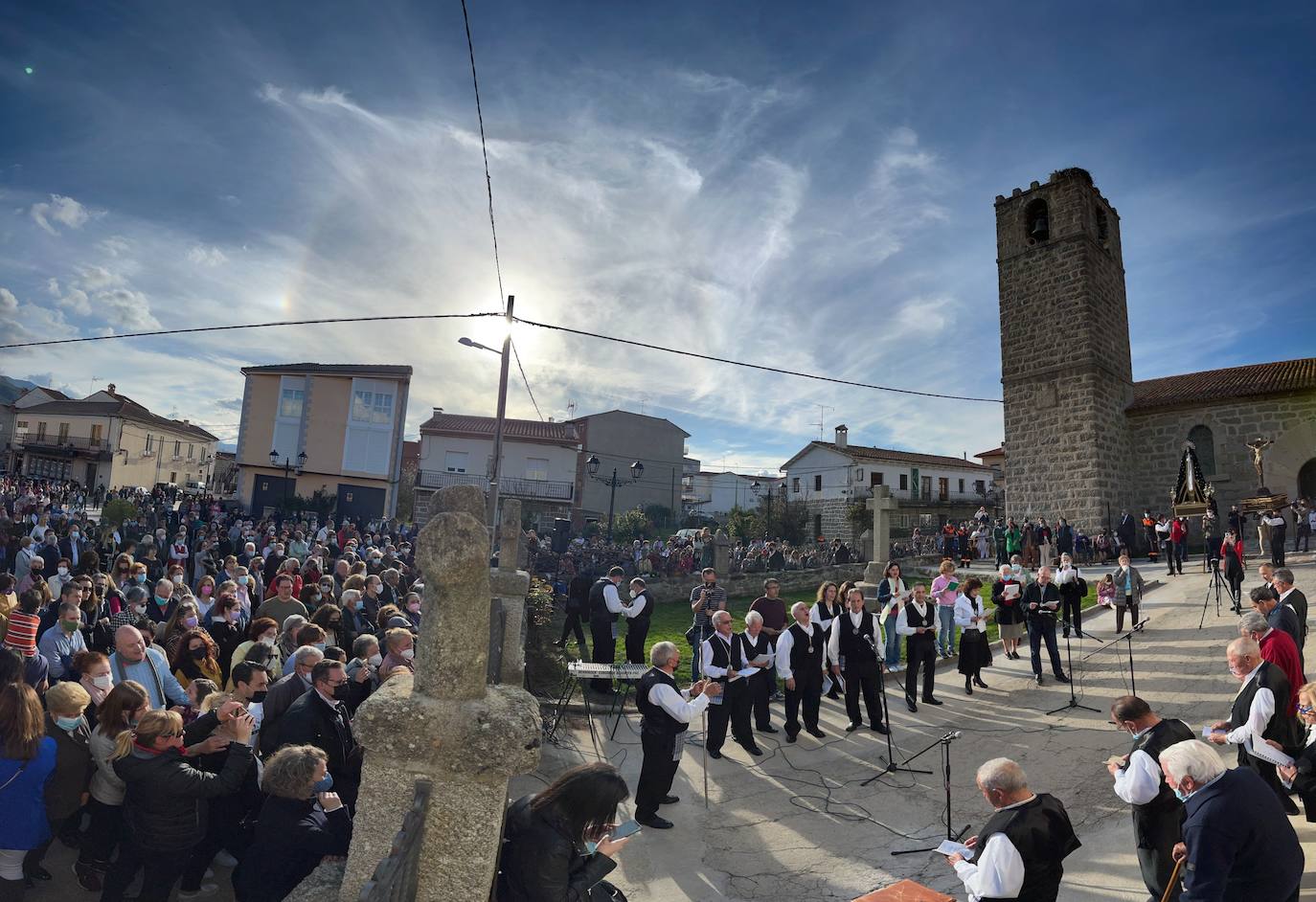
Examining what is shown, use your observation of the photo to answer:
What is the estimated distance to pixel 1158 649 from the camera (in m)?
9.97

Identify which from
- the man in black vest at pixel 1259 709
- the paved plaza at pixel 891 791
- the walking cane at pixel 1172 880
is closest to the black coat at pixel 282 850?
the paved plaza at pixel 891 791

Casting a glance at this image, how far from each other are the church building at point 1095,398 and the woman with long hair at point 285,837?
2110 centimetres

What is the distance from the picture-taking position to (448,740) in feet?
7.11

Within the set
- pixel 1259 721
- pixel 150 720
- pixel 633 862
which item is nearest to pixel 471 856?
pixel 150 720

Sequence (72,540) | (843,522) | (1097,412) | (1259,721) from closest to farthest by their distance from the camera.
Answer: (1259,721) < (72,540) < (1097,412) < (843,522)

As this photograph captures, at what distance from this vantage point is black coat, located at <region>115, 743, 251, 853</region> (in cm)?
338

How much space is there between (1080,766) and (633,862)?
Result: 4221 mm

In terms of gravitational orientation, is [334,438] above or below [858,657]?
above

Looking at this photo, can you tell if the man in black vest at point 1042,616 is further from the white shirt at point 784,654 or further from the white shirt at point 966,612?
the white shirt at point 784,654

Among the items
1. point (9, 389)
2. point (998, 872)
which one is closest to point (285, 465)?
point (998, 872)

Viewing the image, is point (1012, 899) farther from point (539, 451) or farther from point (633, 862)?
point (539, 451)

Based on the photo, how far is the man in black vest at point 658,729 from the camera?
18.0 ft

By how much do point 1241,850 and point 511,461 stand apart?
35.7m

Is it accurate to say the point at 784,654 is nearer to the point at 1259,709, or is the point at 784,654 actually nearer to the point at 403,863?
the point at 1259,709
